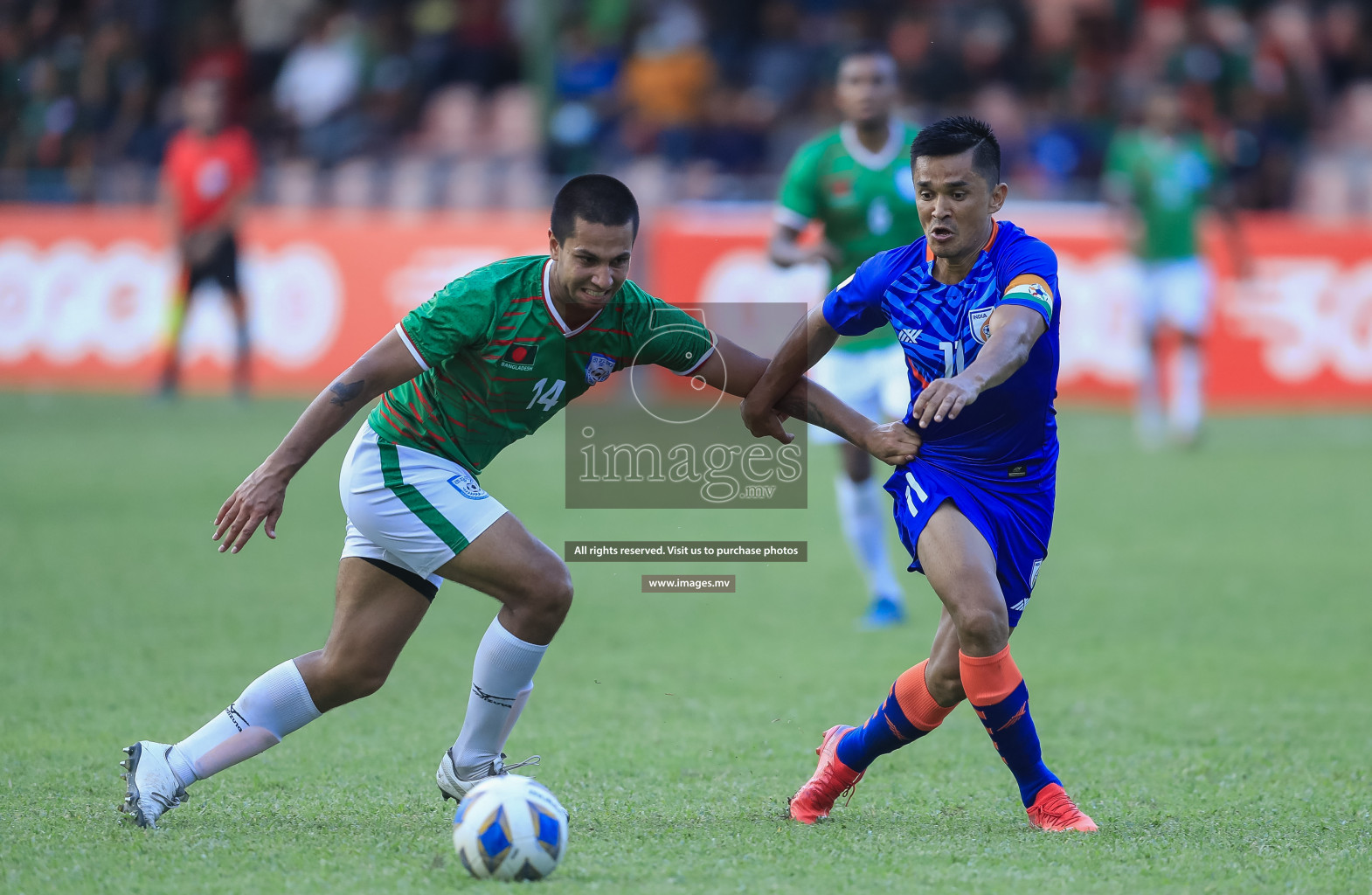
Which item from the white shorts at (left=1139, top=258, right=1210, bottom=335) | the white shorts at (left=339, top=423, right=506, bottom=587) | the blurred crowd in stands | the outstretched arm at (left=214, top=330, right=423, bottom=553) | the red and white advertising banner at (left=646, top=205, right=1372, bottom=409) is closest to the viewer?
the outstretched arm at (left=214, top=330, right=423, bottom=553)

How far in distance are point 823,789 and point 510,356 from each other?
1484 mm

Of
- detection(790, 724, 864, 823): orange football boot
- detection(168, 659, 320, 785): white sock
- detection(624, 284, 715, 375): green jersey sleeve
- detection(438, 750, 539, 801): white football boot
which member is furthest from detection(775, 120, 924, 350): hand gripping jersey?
detection(168, 659, 320, 785): white sock

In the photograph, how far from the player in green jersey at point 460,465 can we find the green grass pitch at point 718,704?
280 millimetres

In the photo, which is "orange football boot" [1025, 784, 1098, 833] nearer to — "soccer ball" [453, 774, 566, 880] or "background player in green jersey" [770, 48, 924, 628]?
"soccer ball" [453, 774, 566, 880]

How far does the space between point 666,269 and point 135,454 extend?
16.9 feet

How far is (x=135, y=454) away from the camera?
12.3 m

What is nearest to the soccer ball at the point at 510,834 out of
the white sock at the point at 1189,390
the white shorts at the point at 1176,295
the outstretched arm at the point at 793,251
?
the outstretched arm at the point at 793,251

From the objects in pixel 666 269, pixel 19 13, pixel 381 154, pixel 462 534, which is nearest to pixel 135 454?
pixel 666 269

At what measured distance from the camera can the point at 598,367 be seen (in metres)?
4.66

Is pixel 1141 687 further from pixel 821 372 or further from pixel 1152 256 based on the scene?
pixel 1152 256

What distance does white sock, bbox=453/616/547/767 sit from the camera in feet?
14.9

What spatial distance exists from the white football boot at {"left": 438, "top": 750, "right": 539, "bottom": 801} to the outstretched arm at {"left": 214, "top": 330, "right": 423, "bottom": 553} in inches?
34.8

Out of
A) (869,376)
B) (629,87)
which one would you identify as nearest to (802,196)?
(869,376)

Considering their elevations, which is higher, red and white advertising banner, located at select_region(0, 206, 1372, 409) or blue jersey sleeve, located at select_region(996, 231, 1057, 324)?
blue jersey sleeve, located at select_region(996, 231, 1057, 324)
